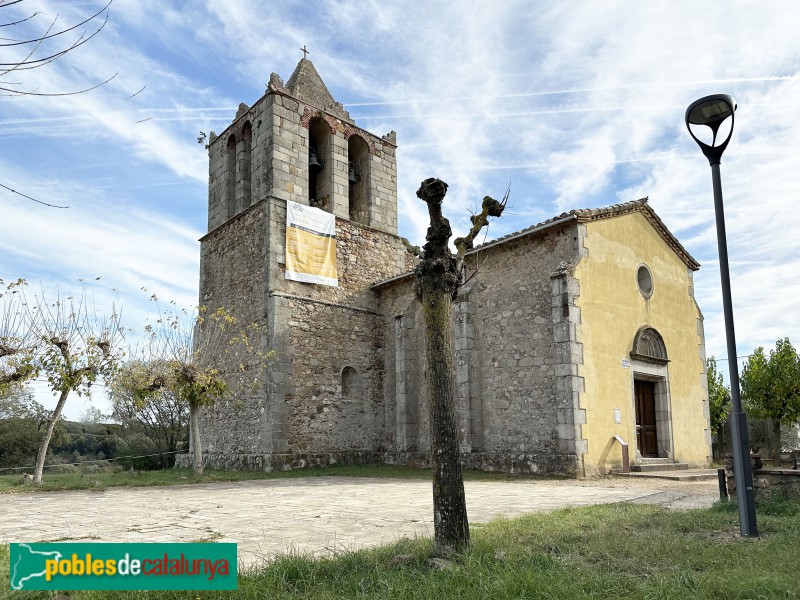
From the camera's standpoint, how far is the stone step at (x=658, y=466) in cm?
1503

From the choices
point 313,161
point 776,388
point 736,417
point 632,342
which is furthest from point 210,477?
point 776,388

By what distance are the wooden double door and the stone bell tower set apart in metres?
7.61

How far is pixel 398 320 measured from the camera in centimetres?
1880

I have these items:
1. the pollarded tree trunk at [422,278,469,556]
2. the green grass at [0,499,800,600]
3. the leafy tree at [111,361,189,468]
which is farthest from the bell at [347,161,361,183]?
the green grass at [0,499,800,600]

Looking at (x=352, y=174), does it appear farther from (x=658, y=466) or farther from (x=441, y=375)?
(x=441, y=375)

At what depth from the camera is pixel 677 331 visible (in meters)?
18.3

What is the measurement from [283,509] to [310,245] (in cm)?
1129

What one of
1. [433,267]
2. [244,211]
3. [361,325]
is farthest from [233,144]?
[433,267]

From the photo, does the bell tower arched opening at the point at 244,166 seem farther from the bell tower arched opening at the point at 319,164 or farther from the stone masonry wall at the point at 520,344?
the stone masonry wall at the point at 520,344

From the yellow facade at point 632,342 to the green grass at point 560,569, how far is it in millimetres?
8542

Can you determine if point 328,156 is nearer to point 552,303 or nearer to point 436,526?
point 552,303

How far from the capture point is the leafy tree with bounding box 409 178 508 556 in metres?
5.19

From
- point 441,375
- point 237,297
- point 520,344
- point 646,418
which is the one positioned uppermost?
point 237,297

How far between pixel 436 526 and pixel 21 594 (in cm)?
297
